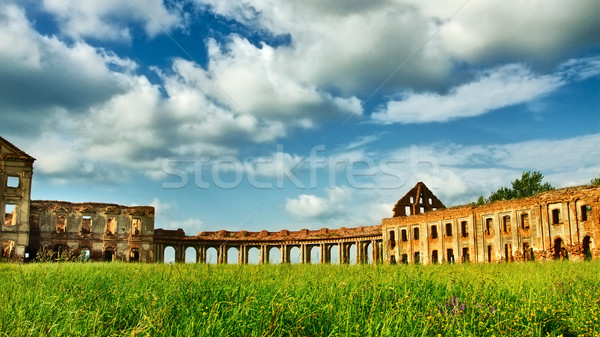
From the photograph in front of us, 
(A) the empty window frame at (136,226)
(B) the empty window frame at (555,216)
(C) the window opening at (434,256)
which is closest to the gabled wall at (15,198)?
(A) the empty window frame at (136,226)

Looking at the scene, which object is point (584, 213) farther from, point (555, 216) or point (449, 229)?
point (449, 229)

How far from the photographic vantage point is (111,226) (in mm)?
41438

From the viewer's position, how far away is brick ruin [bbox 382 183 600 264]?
25.1 metres

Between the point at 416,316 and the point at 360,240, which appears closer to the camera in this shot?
A: the point at 416,316

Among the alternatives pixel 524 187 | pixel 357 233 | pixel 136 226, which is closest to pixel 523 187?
pixel 524 187

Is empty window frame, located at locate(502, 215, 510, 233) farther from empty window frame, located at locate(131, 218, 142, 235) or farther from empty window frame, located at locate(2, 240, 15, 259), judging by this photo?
empty window frame, located at locate(2, 240, 15, 259)

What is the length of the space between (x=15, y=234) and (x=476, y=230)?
30.1 metres

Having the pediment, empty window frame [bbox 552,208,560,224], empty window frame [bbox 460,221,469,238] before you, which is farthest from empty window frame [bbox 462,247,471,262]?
the pediment

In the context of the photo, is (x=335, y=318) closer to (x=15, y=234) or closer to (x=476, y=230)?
(x=476, y=230)

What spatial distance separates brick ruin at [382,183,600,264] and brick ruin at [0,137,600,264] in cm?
5

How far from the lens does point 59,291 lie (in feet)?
23.2

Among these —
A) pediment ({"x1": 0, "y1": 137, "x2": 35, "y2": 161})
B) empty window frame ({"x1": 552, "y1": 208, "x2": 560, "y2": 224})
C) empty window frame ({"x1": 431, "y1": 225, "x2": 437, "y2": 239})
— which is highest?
pediment ({"x1": 0, "y1": 137, "x2": 35, "y2": 161})

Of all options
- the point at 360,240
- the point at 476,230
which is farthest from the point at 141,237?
the point at 476,230

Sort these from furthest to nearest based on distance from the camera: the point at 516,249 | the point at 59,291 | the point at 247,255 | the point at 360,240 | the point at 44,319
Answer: the point at 247,255, the point at 360,240, the point at 516,249, the point at 59,291, the point at 44,319
